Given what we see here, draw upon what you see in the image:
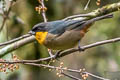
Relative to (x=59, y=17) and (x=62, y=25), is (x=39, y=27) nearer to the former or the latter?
(x=62, y=25)

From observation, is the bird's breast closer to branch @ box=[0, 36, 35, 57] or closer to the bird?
the bird

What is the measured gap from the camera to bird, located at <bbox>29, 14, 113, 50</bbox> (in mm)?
3781

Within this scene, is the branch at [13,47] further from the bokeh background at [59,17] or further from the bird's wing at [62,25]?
the bokeh background at [59,17]

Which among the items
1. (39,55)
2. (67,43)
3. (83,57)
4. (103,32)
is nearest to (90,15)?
(67,43)

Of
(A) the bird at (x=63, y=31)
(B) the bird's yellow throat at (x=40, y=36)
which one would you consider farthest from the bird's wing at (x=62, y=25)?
(B) the bird's yellow throat at (x=40, y=36)

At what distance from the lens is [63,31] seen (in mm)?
3865

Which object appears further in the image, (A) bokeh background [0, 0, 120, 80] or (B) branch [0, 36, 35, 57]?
(A) bokeh background [0, 0, 120, 80]

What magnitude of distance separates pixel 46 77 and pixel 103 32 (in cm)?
160

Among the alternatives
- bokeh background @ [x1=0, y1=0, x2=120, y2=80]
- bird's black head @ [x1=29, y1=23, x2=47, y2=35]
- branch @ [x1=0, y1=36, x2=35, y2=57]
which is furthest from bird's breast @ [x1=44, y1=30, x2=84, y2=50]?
bokeh background @ [x1=0, y1=0, x2=120, y2=80]

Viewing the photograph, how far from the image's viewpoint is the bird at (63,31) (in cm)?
378

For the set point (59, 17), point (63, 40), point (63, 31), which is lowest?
point (63, 40)

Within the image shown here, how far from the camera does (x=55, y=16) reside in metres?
6.11

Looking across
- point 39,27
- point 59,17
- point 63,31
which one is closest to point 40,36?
point 39,27

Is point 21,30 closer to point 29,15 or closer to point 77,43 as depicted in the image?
point 29,15
